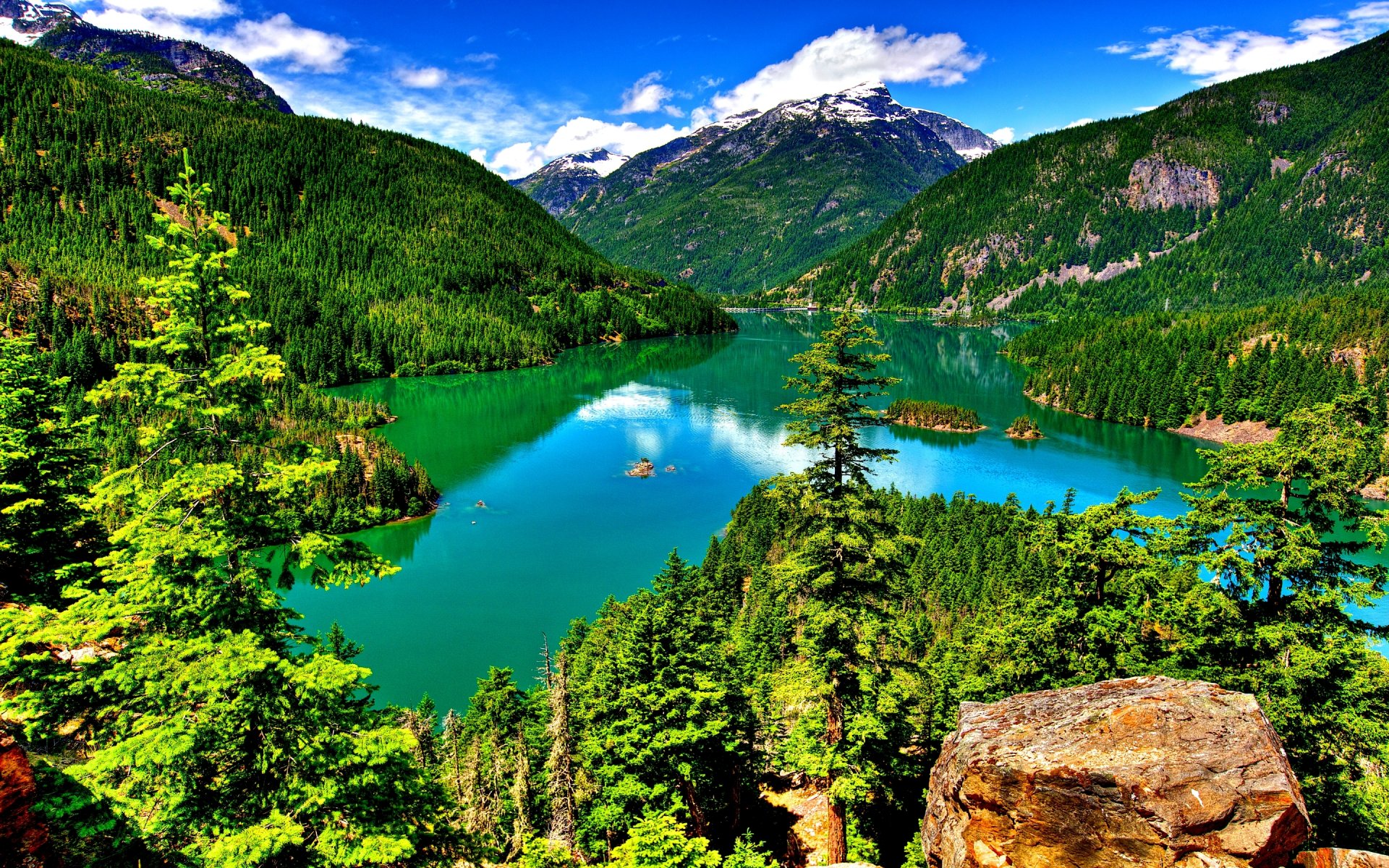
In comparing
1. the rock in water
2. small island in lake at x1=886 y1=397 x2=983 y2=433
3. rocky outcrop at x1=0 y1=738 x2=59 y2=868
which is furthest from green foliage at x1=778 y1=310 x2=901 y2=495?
small island in lake at x1=886 y1=397 x2=983 y2=433

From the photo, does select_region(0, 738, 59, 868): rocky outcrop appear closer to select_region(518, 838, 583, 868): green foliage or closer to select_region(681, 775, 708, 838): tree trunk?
select_region(518, 838, 583, 868): green foliage

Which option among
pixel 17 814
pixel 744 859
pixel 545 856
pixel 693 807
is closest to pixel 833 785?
pixel 744 859

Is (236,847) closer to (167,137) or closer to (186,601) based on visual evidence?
(186,601)

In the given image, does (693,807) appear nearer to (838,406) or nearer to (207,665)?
(838,406)

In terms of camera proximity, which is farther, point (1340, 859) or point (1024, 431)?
point (1024, 431)

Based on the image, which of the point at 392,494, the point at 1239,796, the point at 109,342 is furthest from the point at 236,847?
the point at 109,342

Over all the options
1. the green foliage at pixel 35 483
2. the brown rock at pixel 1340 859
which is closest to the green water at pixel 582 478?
the green foliage at pixel 35 483

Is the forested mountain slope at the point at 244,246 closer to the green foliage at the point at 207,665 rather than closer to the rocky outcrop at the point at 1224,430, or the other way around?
the green foliage at the point at 207,665
